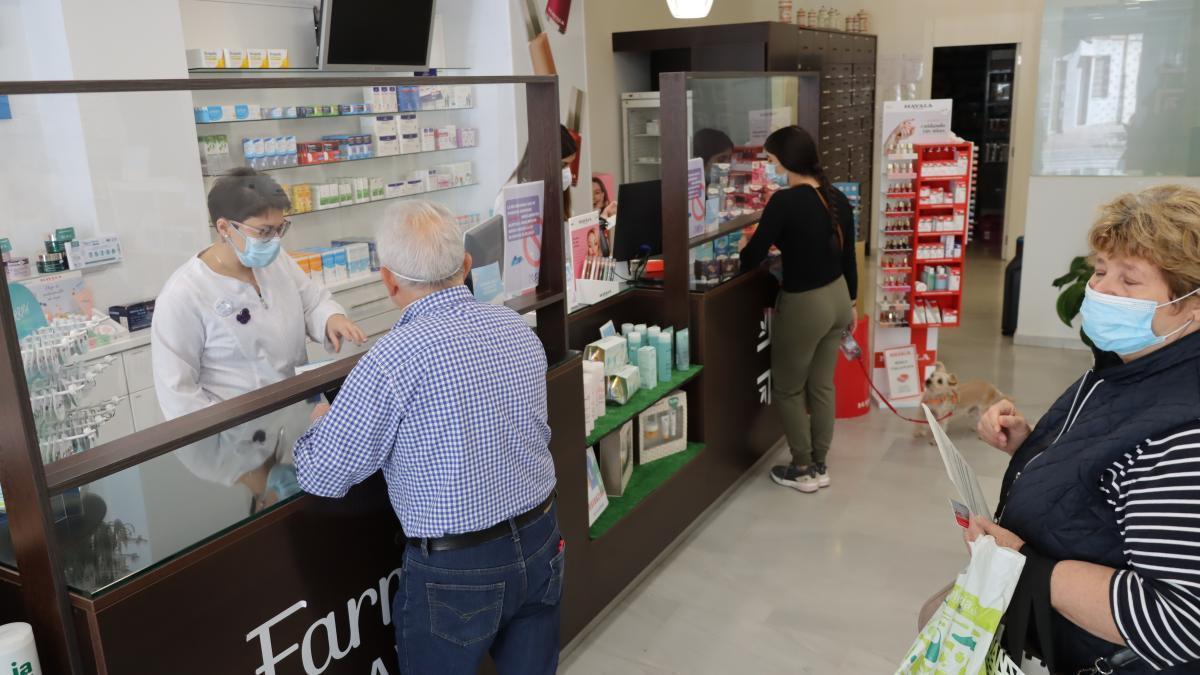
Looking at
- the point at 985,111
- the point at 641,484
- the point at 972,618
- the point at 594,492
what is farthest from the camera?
the point at 985,111

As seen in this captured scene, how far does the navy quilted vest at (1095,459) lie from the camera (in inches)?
60.2

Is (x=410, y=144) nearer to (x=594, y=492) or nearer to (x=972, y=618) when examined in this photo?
(x=594, y=492)

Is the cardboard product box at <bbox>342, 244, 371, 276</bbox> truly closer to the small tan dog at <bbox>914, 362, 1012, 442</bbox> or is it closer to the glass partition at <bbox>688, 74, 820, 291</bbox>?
the glass partition at <bbox>688, 74, 820, 291</bbox>

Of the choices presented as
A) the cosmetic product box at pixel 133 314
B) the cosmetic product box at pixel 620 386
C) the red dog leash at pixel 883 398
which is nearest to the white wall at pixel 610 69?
the red dog leash at pixel 883 398

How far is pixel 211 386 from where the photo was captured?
2.52m

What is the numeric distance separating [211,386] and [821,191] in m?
2.88

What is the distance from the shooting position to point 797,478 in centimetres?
462

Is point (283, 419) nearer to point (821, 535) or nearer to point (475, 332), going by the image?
point (475, 332)

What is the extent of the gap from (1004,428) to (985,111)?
10.7 m

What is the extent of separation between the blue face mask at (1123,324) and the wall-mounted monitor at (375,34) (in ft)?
15.6

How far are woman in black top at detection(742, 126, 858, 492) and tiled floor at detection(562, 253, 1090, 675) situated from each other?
0.29 metres

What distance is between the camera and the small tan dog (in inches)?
206

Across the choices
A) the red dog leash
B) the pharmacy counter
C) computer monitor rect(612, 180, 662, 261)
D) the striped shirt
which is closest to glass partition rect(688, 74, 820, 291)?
computer monitor rect(612, 180, 662, 261)

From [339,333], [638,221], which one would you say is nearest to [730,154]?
[638,221]
